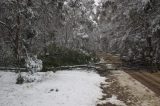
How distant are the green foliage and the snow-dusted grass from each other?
5.98 meters

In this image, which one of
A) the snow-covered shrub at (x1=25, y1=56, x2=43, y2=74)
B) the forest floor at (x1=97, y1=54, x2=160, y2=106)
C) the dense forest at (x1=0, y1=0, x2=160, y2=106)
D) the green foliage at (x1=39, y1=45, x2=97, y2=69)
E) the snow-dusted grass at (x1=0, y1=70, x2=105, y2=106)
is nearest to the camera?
the snow-dusted grass at (x1=0, y1=70, x2=105, y2=106)

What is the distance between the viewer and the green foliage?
955 inches

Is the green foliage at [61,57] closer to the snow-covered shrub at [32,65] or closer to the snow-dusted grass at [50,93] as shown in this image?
the snow-covered shrub at [32,65]

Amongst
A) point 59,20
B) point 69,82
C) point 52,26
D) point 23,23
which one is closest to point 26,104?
point 69,82

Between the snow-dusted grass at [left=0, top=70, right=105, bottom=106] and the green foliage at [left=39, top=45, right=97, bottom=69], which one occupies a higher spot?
the green foliage at [left=39, top=45, right=97, bottom=69]

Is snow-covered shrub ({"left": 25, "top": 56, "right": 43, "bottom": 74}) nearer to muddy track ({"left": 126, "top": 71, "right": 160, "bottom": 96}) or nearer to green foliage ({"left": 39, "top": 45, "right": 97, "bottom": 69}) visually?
green foliage ({"left": 39, "top": 45, "right": 97, "bottom": 69})

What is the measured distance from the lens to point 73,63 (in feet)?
84.9

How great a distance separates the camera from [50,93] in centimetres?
1416

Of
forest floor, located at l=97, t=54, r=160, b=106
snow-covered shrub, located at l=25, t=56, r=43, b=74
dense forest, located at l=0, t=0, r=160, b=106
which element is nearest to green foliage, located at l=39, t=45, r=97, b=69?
dense forest, located at l=0, t=0, r=160, b=106

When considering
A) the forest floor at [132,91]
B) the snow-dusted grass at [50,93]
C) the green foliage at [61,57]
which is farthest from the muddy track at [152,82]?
the green foliage at [61,57]

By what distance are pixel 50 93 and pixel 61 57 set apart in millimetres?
11626

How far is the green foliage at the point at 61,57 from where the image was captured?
79.6 ft

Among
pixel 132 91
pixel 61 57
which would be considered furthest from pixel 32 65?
pixel 61 57

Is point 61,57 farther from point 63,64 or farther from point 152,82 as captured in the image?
point 152,82
